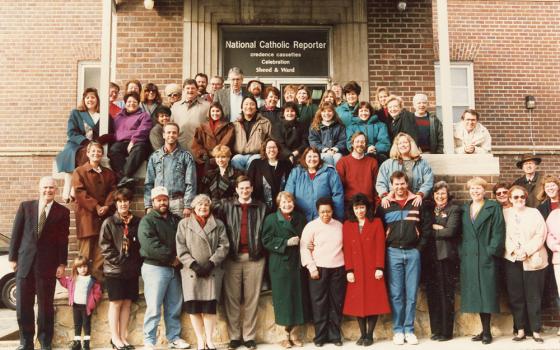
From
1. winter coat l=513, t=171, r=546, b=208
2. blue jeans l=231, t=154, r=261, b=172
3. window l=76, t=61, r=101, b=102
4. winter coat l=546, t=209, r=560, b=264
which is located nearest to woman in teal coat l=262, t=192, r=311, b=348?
blue jeans l=231, t=154, r=261, b=172

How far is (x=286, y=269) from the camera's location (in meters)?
6.24

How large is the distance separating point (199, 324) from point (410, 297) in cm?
231

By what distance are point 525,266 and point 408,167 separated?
66.1 inches

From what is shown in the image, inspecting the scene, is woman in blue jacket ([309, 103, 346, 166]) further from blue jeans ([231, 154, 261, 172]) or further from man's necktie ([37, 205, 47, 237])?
man's necktie ([37, 205, 47, 237])

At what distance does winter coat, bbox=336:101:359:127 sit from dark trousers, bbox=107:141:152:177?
2.42 m

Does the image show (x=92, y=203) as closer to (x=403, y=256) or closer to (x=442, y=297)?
(x=403, y=256)

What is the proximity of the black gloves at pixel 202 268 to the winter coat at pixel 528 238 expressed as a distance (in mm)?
3285

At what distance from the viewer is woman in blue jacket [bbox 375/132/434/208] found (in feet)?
21.6

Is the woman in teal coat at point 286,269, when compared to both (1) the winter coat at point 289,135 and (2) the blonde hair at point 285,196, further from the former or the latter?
(1) the winter coat at point 289,135

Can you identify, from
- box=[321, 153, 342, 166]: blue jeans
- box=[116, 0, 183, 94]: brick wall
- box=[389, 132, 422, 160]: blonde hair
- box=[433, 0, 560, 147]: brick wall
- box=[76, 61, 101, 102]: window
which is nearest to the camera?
box=[389, 132, 422, 160]: blonde hair

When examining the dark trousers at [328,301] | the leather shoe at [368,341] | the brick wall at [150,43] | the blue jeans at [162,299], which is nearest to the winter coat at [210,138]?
the blue jeans at [162,299]

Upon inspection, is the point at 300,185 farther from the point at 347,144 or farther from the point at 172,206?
the point at 172,206

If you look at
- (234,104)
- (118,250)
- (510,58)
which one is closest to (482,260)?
(234,104)

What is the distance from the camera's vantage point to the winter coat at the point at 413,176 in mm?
6543
